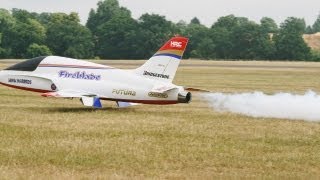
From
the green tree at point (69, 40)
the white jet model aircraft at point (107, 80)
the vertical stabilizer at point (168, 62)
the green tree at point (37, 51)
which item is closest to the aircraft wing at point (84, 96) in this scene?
the white jet model aircraft at point (107, 80)

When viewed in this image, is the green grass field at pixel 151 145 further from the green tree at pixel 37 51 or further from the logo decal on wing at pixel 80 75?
the green tree at pixel 37 51

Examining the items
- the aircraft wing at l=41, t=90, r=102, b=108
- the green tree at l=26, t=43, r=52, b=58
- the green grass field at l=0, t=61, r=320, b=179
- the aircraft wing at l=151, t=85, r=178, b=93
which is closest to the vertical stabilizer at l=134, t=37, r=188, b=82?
the aircraft wing at l=151, t=85, r=178, b=93

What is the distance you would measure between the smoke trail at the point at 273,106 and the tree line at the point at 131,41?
10838 centimetres

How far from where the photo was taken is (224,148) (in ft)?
61.1

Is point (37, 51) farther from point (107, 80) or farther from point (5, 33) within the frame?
point (107, 80)

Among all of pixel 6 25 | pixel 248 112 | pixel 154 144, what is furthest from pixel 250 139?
pixel 6 25

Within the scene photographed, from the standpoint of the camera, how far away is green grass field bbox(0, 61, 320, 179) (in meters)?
15.3

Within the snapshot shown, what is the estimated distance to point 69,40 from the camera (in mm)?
143625

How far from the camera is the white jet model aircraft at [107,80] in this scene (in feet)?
92.2

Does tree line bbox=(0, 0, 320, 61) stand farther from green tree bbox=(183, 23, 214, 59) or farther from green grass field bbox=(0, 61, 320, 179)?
green grass field bbox=(0, 61, 320, 179)

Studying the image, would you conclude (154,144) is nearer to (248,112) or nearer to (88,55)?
(248,112)

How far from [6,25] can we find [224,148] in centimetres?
13642

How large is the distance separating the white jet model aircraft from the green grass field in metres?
0.78

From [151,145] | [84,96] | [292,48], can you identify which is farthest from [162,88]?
[292,48]
